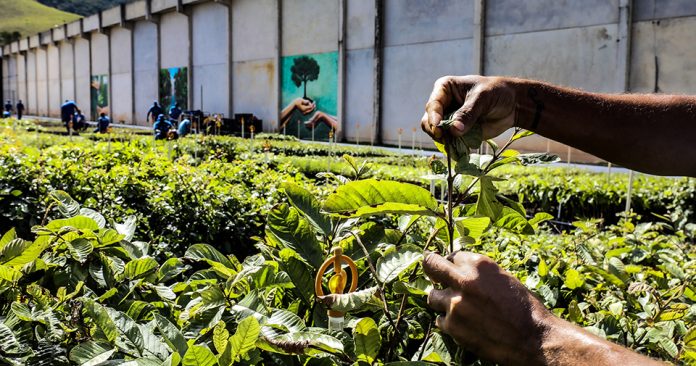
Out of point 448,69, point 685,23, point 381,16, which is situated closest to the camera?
point 685,23

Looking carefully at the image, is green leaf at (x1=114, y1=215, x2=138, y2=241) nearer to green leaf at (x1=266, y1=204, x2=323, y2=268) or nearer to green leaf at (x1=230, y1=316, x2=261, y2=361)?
green leaf at (x1=266, y1=204, x2=323, y2=268)

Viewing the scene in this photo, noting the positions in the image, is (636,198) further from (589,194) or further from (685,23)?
(685,23)

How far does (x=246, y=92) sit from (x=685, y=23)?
1649cm

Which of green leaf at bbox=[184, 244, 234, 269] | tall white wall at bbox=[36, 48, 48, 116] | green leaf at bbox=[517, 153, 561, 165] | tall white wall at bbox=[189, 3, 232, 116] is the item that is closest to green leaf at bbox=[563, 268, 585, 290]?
green leaf at bbox=[517, 153, 561, 165]

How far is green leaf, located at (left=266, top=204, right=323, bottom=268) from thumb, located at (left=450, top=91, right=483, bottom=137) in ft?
1.41

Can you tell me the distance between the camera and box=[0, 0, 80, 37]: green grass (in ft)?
362

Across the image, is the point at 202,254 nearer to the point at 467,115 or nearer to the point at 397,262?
→ the point at 397,262

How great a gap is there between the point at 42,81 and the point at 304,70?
3078 centimetres

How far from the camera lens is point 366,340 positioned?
1193 millimetres

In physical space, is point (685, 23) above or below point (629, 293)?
above

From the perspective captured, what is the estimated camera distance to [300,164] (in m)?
10.5

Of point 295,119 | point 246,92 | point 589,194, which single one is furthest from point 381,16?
point 589,194

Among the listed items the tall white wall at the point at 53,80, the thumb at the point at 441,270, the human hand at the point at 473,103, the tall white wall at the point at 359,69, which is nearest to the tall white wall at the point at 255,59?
the tall white wall at the point at 359,69

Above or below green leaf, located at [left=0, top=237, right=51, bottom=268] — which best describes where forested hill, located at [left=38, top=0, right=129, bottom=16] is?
above
